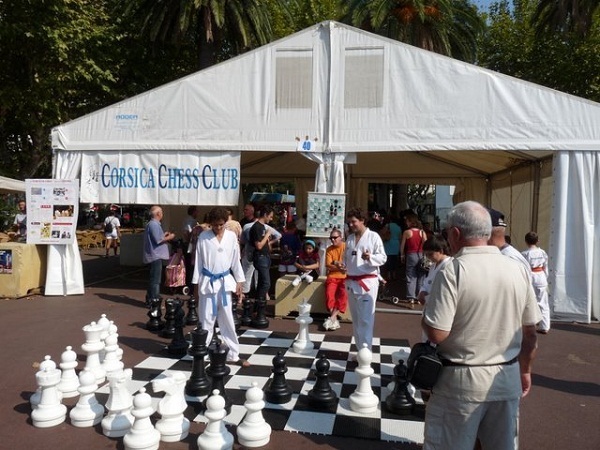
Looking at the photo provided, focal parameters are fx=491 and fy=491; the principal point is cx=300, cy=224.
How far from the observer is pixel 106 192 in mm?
9164

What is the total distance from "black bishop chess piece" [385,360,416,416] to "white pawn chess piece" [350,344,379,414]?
0.43 feet

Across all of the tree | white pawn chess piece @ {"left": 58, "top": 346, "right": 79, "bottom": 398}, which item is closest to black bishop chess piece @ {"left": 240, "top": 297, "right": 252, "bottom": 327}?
white pawn chess piece @ {"left": 58, "top": 346, "right": 79, "bottom": 398}

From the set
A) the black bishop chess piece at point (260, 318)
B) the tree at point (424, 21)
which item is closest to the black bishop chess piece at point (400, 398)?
the black bishop chess piece at point (260, 318)

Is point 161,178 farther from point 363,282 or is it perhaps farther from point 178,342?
point 363,282

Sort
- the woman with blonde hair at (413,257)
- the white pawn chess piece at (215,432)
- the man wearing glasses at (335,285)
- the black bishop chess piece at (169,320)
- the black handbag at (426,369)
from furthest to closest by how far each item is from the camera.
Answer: the woman with blonde hair at (413,257) → the man wearing glasses at (335,285) → the black bishop chess piece at (169,320) → the white pawn chess piece at (215,432) → the black handbag at (426,369)

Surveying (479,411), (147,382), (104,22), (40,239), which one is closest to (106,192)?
(40,239)

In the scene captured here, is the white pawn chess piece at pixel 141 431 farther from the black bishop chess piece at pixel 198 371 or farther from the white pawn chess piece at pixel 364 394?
the white pawn chess piece at pixel 364 394

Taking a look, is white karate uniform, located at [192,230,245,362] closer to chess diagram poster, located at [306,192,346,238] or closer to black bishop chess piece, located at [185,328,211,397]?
black bishop chess piece, located at [185,328,211,397]

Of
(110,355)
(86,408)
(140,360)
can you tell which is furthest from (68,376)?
(140,360)

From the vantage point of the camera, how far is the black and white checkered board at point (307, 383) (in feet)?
12.9

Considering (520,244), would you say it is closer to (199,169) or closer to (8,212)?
(199,169)

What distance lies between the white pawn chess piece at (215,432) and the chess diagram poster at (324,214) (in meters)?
4.84

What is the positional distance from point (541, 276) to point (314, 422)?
4170 mm

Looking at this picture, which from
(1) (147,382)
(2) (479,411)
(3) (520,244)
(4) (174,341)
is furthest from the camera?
(3) (520,244)
